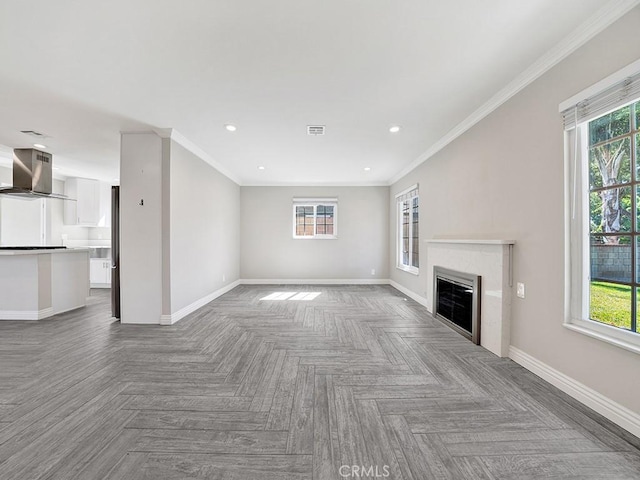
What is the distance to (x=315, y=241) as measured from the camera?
7.25m

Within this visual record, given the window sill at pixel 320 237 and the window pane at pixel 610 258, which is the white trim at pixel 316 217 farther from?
the window pane at pixel 610 258

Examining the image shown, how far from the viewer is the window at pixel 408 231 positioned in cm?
549

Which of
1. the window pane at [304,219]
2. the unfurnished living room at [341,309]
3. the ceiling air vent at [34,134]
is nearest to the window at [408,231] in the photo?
the unfurnished living room at [341,309]

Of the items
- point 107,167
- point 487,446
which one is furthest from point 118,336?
point 107,167

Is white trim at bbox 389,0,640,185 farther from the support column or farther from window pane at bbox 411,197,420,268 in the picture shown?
the support column

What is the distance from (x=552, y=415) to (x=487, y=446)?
0.66 m

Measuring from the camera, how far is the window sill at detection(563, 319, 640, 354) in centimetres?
168

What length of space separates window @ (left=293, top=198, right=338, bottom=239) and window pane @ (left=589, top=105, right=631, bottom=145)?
17.9 feet

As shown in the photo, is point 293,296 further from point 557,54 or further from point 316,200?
point 557,54

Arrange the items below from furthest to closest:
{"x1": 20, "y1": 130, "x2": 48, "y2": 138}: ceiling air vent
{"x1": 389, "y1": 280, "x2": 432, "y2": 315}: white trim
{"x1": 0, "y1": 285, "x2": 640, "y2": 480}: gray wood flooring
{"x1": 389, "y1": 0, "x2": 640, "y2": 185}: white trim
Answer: {"x1": 389, "y1": 280, "x2": 432, "y2": 315}: white trim
{"x1": 20, "y1": 130, "x2": 48, "y2": 138}: ceiling air vent
{"x1": 389, "y1": 0, "x2": 640, "y2": 185}: white trim
{"x1": 0, "y1": 285, "x2": 640, "y2": 480}: gray wood flooring

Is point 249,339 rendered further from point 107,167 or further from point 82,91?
point 107,167

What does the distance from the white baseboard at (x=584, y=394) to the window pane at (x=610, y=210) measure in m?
1.07

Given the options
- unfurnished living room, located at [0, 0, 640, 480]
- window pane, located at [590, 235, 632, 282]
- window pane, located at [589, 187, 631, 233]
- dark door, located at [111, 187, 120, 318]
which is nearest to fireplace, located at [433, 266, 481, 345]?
unfurnished living room, located at [0, 0, 640, 480]

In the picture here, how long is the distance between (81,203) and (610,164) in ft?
30.0
